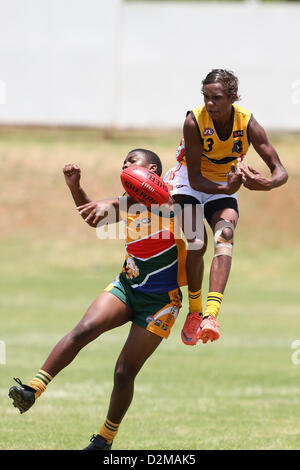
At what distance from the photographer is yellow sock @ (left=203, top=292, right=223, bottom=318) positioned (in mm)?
7527

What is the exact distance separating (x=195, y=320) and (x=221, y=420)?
11.6 ft

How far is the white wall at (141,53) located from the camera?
96.8 ft

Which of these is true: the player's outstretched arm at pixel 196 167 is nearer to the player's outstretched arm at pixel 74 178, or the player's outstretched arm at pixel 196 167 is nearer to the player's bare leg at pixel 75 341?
the player's outstretched arm at pixel 74 178

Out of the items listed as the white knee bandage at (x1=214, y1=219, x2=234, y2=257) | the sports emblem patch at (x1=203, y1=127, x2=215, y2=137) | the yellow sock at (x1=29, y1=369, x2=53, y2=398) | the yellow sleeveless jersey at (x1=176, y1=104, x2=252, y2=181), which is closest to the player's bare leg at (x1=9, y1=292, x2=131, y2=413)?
the yellow sock at (x1=29, y1=369, x2=53, y2=398)

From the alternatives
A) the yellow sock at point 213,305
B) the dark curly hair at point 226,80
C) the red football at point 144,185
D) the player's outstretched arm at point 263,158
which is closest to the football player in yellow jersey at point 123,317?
the red football at point 144,185

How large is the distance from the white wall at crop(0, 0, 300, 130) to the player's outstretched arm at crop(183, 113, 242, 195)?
21.7 m

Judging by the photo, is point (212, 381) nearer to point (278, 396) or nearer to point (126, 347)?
point (278, 396)

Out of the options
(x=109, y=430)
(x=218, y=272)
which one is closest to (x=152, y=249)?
(x=218, y=272)

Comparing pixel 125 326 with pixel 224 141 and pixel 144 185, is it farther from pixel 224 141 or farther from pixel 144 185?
pixel 144 185

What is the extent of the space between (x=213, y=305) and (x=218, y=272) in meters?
0.34

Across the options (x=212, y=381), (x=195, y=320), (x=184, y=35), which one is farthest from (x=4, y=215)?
(x=195, y=320)

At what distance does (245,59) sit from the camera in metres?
29.8

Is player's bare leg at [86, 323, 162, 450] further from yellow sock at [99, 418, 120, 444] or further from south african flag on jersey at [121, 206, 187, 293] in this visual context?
south african flag on jersey at [121, 206, 187, 293]

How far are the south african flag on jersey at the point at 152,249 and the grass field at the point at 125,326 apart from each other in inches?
99.8
